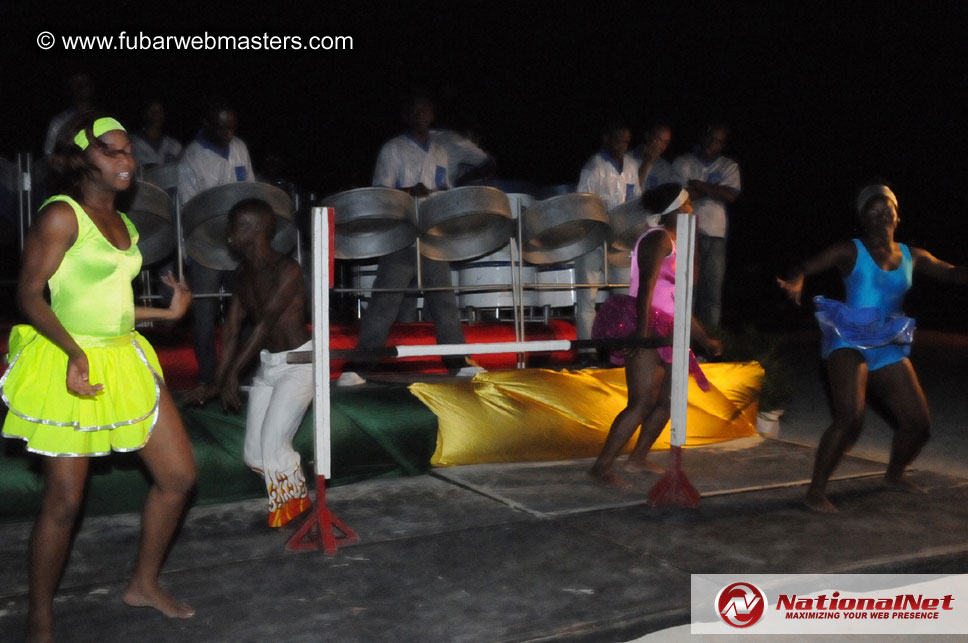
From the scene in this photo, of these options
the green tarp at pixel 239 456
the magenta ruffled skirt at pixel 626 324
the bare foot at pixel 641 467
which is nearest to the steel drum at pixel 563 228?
the magenta ruffled skirt at pixel 626 324

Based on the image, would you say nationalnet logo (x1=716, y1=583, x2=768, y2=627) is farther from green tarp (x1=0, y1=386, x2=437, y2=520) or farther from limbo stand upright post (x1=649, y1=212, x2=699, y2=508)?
green tarp (x1=0, y1=386, x2=437, y2=520)

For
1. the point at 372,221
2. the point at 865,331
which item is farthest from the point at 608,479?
the point at 372,221

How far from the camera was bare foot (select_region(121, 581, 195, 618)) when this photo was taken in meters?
2.61

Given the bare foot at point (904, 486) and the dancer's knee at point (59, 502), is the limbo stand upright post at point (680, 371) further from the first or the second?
the dancer's knee at point (59, 502)

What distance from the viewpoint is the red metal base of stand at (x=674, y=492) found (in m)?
3.77

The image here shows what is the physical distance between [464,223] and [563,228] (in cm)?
61

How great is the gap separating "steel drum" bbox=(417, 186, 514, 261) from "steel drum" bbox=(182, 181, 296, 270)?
2.33ft

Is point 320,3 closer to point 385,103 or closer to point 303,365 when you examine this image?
point 385,103

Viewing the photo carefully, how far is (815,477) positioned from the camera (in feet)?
12.3

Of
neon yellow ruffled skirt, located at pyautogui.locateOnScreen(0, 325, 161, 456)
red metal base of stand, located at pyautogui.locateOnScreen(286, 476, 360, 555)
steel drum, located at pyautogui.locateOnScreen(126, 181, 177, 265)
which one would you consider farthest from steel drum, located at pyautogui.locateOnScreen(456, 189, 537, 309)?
neon yellow ruffled skirt, located at pyautogui.locateOnScreen(0, 325, 161, 456)

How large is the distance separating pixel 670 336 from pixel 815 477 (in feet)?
2.65

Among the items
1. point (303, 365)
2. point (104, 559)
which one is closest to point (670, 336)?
point (303, 365)

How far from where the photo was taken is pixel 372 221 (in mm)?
4621

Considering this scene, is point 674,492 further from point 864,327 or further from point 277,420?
point 277,420
